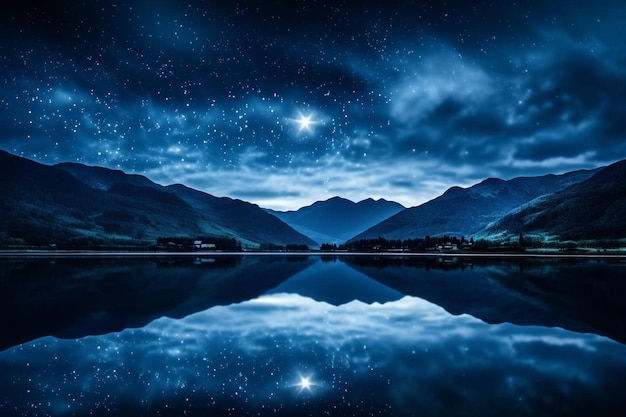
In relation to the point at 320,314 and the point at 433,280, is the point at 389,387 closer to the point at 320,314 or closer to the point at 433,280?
the point at 320,314

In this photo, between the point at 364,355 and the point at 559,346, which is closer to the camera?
the point at 364,355

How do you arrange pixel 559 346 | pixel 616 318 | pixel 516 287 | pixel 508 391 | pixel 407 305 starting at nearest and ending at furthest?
pixel 508 391
pixel 559 346
pixel 616 318
pixel 407 305
pixel 516 287

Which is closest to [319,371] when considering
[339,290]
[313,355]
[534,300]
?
[313,355]

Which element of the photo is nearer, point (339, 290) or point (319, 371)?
point (319, 371)

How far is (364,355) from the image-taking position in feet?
38.4

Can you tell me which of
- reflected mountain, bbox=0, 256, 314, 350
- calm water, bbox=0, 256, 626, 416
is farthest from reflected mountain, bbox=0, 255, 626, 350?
calm water, bbox=0, 256, 626, 416

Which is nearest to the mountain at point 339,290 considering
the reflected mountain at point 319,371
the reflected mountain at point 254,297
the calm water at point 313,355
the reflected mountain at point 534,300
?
the reflected mountain at point 254,297

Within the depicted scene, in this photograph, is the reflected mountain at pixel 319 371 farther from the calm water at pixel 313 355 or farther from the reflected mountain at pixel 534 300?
the reflected mountain at pixel 534 300

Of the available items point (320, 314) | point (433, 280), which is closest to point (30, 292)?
point (320, 314)

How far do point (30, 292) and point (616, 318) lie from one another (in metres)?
32.0

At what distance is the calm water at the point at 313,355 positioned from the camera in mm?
8219

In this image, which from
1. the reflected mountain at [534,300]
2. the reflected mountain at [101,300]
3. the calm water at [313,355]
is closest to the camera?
the calm water at [313,355]

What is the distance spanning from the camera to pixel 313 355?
1161 centimetres

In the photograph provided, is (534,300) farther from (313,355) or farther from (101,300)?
(101,300)
